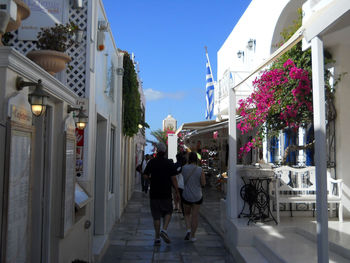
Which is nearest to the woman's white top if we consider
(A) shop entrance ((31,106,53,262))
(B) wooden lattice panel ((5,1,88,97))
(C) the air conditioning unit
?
(B) wooden lattice panel ((5,1,88,97))

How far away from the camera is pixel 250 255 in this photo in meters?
5.48

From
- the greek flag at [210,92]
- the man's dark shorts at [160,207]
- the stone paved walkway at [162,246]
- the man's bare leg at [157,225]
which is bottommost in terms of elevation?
the stone paved walkway at [162,246]

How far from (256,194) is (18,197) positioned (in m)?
4.40

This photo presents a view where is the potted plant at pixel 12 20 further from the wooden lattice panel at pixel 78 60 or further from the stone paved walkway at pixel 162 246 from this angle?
the stone paved walkway at pixel 162 246

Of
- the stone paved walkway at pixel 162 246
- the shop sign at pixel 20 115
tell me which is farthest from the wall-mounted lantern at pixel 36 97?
the stone paved walkway at pixel 162 246

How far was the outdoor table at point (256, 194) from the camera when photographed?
6.38 metres

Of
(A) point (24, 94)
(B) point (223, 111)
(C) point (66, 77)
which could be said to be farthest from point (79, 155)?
(B) point (223, 111)

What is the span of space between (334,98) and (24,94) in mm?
5766

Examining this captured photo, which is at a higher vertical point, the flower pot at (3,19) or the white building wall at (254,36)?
the white building wall at (254,36)

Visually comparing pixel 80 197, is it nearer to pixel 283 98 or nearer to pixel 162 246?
pixel 162 246

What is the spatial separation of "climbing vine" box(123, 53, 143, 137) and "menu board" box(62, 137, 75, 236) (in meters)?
6.48

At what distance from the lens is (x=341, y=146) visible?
6797mm

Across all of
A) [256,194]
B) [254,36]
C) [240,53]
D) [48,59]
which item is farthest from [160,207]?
[240,53]

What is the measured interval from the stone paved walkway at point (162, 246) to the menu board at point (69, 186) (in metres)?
1.97
